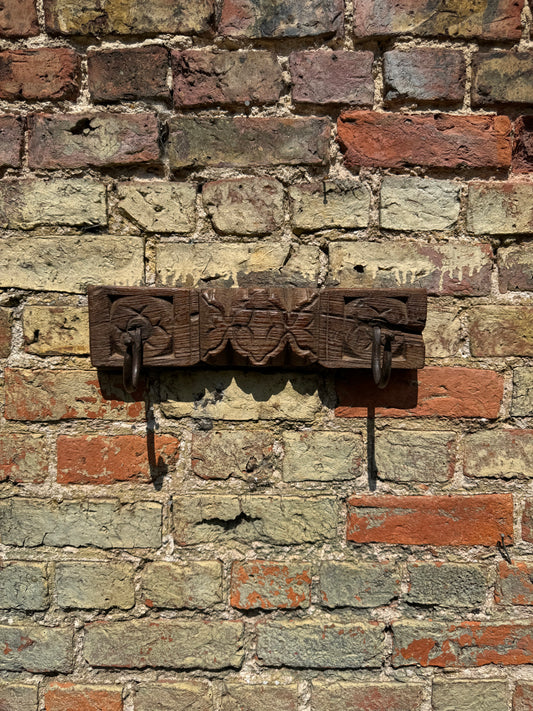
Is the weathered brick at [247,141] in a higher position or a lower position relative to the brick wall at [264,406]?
higher

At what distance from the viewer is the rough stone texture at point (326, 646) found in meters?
1.02

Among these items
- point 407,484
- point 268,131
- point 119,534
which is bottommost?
point 119,534

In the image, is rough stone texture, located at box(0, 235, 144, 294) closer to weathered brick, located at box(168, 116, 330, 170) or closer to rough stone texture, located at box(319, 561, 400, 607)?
weathered brick, located at box(168, 116, 330, 170)

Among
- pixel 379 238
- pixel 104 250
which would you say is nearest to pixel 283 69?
pixel 379 238

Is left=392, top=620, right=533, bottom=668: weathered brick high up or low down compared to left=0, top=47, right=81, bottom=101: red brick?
down

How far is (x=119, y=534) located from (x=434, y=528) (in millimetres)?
622

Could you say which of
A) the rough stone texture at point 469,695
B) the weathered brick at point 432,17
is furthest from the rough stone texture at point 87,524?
the weathered brick at point 432,17

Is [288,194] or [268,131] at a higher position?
[268,131]

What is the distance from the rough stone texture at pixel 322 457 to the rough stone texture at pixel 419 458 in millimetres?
52

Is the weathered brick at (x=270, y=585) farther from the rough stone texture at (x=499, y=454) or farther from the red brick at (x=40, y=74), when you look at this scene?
the red brick at (x=40, y=74)

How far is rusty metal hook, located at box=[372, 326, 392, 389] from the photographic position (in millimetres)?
941

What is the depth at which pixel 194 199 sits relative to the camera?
1.02 m

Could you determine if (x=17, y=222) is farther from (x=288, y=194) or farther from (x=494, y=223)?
(x=494, y=223)

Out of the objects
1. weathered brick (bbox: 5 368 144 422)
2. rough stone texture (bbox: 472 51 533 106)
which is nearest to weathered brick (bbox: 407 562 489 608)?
weathered brick (bbox: 5 368 144 422)
